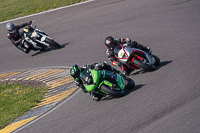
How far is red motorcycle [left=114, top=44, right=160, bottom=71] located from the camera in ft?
34.4

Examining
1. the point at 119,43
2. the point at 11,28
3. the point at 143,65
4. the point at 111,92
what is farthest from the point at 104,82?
the point at 11,28

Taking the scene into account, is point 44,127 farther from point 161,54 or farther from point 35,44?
point 35,44

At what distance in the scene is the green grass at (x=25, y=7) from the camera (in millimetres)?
21938

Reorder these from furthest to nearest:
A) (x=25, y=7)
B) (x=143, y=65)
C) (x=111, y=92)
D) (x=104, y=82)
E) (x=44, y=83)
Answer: (x=25, y=7), (x=44, y=83), (x=143, y=65), (x=104, y=82), (x=111, y=92)

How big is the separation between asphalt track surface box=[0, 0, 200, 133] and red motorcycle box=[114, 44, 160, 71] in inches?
10.4

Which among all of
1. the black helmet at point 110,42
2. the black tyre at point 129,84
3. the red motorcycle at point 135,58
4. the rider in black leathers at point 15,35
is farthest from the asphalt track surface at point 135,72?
the black helmet at point 110,42

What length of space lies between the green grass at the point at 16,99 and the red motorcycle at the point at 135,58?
125 inches

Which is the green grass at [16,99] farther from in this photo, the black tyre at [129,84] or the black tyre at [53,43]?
the black tyre at [129,84]

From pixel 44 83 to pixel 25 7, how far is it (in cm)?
1163

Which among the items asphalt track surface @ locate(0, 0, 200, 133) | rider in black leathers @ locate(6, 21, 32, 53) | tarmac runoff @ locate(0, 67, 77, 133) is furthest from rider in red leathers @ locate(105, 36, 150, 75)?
rider in black leathers @ locate(6, 21, 32, 53)

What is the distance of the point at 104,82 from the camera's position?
31.1 feet

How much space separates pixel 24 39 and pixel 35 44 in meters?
0.68

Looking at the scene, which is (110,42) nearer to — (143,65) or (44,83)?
(143,65)

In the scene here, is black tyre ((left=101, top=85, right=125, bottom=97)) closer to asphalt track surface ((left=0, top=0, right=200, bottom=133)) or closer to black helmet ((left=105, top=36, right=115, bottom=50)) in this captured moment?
asphalt track surface ((left=0, top=0, right=200, bottom=133))
